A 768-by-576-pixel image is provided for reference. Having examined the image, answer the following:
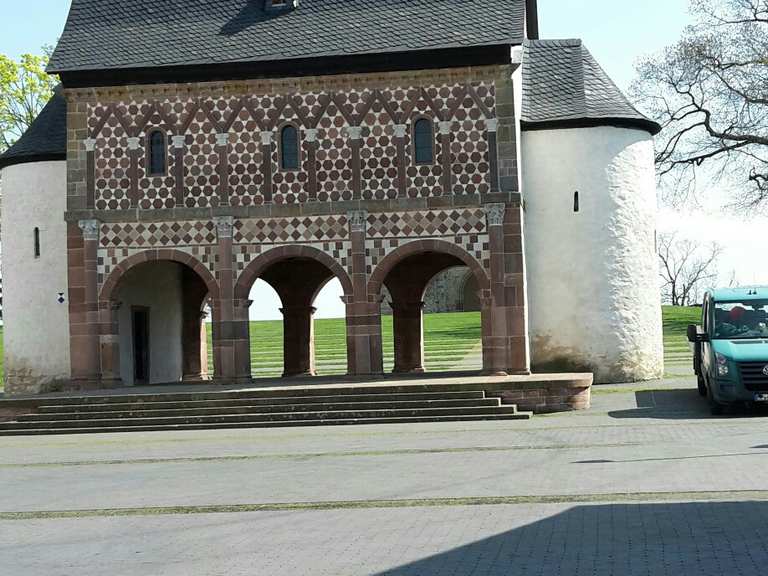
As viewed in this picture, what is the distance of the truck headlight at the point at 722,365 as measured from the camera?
854 inches

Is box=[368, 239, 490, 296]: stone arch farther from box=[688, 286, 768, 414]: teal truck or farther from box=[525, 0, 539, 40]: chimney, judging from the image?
box=[525, 0, 539, 40]: chimney

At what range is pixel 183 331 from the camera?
37.4m

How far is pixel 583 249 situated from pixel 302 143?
7.54 m

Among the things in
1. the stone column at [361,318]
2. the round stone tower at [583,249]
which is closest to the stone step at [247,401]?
the stone column at [361,318]

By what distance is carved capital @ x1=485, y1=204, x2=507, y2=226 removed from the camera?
29531 millimetres

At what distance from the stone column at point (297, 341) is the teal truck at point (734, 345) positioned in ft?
47.2

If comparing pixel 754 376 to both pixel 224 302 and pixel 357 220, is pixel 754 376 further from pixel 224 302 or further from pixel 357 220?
pixel 224 302

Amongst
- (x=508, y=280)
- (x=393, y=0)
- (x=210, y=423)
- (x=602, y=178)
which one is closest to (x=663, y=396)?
(x=508, y=280)

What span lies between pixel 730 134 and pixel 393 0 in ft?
→ 53.4

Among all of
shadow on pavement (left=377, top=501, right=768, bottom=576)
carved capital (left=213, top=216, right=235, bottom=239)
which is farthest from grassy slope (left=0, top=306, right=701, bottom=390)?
shadow on pavement (left=377, top=501, right=768, bottom=576)

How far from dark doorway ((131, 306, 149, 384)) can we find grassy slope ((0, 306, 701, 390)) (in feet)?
17.8

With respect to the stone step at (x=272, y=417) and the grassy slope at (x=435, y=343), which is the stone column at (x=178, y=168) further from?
the grassy slope at (x=435, y=343)

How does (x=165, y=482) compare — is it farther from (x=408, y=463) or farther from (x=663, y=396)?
(x=663, y=396)

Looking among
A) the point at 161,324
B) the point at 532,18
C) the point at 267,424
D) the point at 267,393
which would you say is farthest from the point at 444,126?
the point at 532,18
